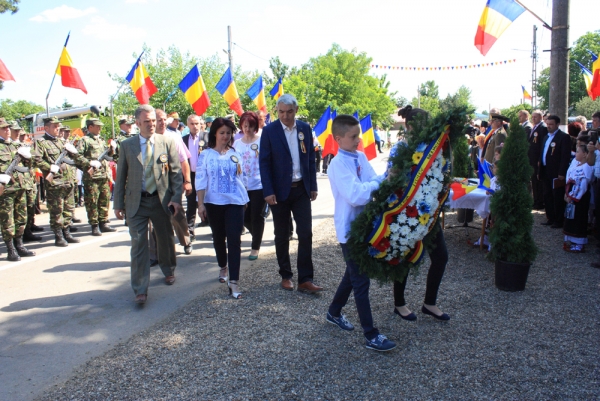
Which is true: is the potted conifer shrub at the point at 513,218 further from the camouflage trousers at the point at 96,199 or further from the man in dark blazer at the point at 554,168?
the camouflage trousers at the point at 96,199

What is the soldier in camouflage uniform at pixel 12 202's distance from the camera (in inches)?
280

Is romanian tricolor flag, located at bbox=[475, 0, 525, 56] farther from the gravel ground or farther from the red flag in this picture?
the red flag

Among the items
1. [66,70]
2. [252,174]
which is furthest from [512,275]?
[66,70]

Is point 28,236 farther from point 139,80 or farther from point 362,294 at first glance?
point 362,294

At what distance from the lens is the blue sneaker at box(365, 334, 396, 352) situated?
358cm

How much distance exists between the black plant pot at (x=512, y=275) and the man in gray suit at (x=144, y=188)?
3685mm

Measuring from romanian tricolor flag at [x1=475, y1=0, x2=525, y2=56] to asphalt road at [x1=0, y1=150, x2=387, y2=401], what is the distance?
6.55 metres

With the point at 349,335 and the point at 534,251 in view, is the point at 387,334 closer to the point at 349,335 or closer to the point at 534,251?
the point at 349,335

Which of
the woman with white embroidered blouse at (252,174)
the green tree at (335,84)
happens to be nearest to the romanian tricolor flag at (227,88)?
the woman with white embroidered blouse at (252,174)

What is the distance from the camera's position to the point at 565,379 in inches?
125

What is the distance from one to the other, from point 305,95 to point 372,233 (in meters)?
32.8

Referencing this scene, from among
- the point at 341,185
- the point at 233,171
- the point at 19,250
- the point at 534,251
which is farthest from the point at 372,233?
the point at 19,250

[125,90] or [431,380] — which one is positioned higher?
[125,90]

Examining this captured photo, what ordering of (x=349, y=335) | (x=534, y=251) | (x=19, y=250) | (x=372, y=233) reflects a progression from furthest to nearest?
(x=19, y=250), (x=534, y=251), (x=349, y=335), (x=372, y=233)
